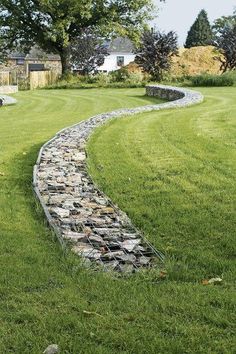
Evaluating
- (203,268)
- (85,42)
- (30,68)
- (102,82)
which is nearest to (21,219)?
(203,268)

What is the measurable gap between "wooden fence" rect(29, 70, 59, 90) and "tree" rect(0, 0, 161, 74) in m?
1.36

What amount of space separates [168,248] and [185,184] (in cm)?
207

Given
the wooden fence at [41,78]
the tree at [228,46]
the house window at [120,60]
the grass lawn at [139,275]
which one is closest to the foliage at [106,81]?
the wooden fence at [41,78]

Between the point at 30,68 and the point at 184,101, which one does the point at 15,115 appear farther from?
the point at 30,68

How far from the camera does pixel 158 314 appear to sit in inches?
122

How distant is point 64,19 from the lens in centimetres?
3275

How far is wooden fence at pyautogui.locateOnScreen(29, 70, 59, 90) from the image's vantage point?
32719 mm

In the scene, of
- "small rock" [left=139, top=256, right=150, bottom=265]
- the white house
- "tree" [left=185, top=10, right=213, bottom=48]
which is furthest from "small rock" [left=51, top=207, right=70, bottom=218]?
the white house

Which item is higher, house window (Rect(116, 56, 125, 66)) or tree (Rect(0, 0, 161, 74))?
tree (Rect(0, 0, 161, 74))

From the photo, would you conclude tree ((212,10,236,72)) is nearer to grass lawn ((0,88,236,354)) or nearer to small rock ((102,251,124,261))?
grass lawn ((0,88,236,354))

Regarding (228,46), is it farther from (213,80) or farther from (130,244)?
(130,244)

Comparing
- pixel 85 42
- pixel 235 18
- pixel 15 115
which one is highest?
pixel 235 18

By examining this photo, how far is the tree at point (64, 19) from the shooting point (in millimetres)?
32500

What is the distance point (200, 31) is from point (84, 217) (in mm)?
53798
